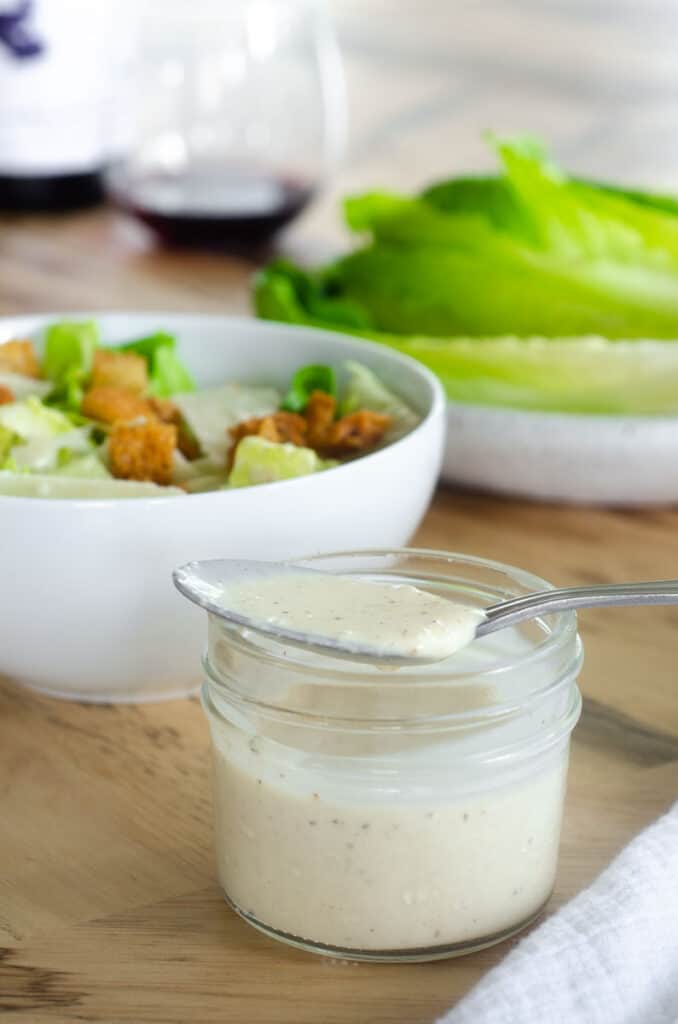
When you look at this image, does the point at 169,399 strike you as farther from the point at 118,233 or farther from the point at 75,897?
the point at 118,233

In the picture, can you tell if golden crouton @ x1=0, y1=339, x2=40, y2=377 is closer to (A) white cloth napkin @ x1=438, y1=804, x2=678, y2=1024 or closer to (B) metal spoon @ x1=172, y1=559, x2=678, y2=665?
(B) metal spoon @ x1=172, y1=559, x2=678, y2=665

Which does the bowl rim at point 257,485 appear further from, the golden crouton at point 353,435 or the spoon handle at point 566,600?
the spoon handle at point 566,600

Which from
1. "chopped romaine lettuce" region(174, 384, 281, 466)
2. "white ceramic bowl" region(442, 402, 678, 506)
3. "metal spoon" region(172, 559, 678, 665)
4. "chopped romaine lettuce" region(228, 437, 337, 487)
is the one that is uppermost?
"metal spoon" region(172, 559, 678, 665)

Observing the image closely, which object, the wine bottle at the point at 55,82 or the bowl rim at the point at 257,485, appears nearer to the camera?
the bowl rim at the point at 257,485

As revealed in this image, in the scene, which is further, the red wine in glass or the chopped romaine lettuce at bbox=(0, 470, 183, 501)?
the red wine in glass

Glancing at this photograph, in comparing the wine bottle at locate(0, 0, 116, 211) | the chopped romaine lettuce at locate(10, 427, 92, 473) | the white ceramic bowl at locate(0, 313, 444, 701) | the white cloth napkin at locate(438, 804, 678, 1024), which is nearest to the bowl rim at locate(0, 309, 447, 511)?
the white ceramic bowl at locate(0, 313, 444, 701)

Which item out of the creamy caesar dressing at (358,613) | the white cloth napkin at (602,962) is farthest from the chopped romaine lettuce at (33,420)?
the white cloth napkin at (602,962)
